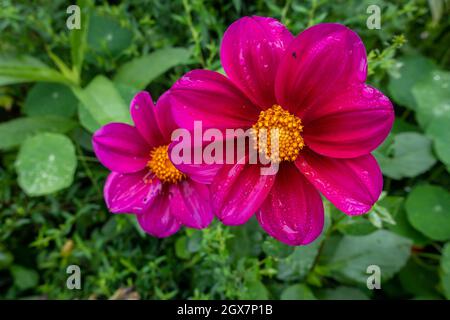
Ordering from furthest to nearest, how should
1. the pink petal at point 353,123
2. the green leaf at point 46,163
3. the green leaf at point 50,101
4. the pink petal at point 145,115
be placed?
the green leaf at point 50,101
the green leaf at point 46,163
the pink petal at point 145,115
the pink petal at point 353,123

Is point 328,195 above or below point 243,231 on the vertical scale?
above

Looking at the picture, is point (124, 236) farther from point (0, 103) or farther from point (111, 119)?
point (0, 103)

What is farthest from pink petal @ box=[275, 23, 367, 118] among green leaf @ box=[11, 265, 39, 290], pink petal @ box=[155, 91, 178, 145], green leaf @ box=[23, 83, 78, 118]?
green leaf @ box=[11, 265, 39, 290]

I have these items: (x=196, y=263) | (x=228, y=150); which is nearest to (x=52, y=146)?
(x=196, y=263)

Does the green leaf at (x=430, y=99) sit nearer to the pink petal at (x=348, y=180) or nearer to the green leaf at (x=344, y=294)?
the green leaf at (x=344, y=294)

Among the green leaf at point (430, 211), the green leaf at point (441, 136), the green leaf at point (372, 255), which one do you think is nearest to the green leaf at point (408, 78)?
the green leaf at point (441, 136)

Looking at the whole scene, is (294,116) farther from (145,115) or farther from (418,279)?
(418,279)

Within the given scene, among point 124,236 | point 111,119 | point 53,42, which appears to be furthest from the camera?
point 53,42

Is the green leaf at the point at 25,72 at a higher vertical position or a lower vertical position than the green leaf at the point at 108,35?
lower
